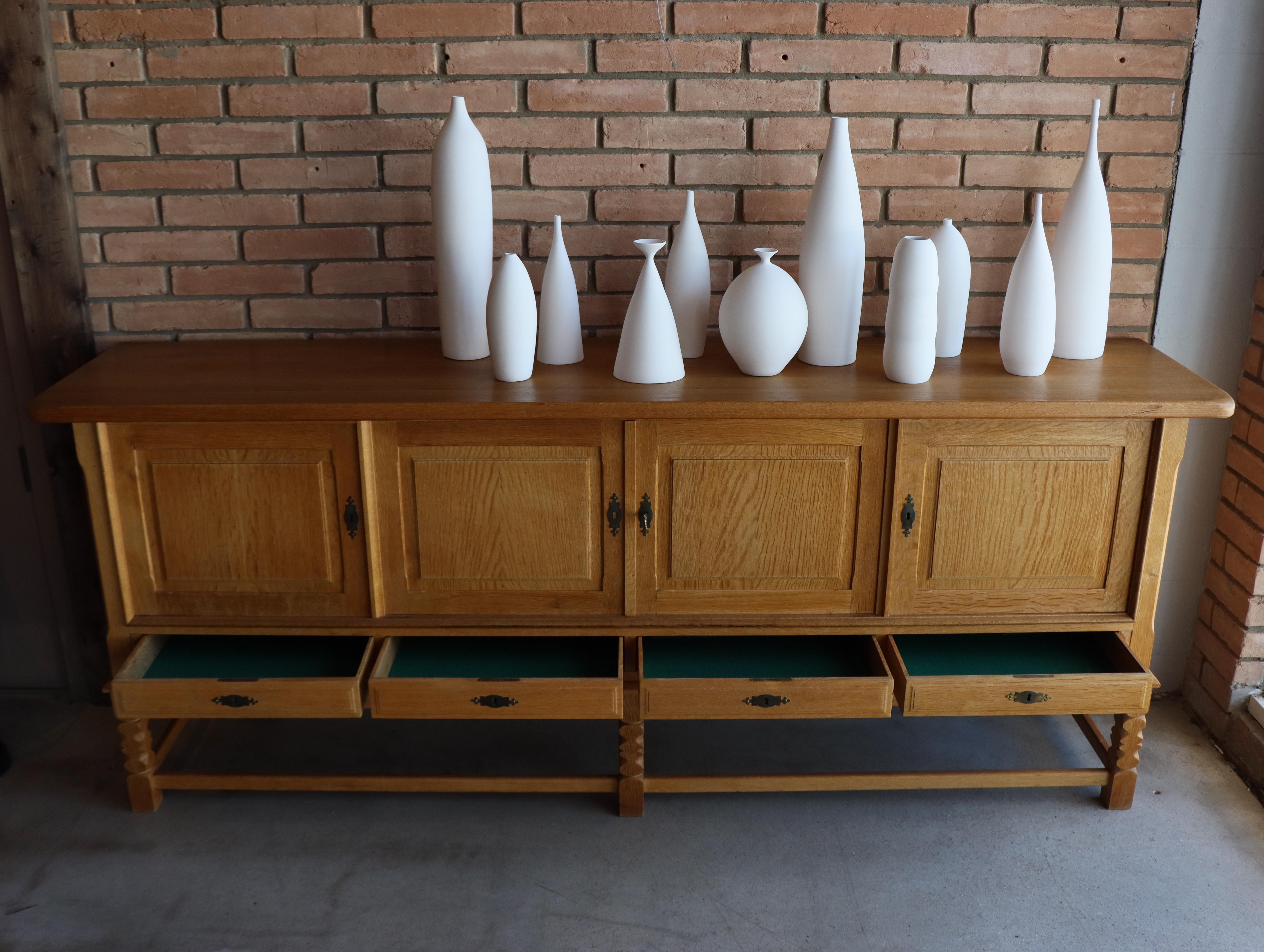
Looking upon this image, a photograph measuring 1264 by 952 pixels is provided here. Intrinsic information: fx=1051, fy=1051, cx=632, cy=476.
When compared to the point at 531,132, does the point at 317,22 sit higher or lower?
higher

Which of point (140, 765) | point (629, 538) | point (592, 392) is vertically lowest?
point (140, 765)

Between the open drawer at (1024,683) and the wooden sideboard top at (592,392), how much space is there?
0.50 m

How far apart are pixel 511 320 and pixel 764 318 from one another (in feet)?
1.57

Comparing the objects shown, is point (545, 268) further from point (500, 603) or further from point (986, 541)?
point (986, 541)

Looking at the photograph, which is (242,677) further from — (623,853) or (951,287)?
(951,287)

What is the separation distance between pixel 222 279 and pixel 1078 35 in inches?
74.2

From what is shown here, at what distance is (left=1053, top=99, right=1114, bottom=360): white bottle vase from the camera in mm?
2105

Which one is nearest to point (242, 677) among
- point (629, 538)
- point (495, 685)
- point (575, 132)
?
point (495, 685)

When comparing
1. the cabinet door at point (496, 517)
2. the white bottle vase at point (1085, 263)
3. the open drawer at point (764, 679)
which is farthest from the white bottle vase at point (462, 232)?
the white bottle vase at point (1085, 263)


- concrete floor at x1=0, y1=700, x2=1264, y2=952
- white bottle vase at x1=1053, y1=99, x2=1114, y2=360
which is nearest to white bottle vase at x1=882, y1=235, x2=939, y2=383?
white bottle vase at x1=1053, y1=99, x2=1114, y2=360

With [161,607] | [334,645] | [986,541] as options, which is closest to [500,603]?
[334,645]

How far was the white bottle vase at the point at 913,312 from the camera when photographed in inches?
76.9

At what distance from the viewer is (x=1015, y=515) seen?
6.59ft

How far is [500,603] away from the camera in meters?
2.09
